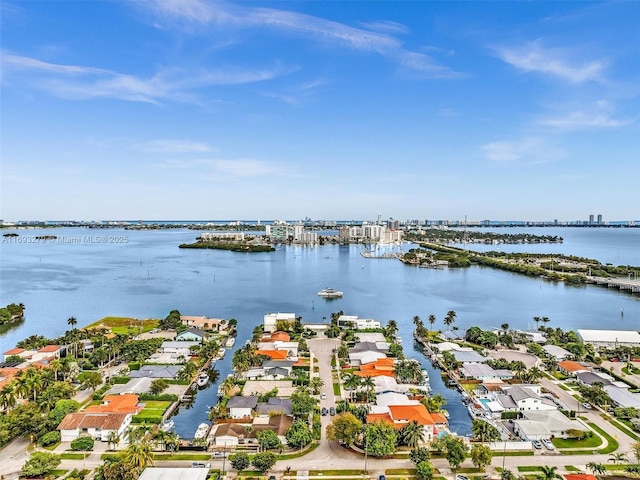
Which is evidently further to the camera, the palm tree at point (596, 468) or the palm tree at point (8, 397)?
the palm tree at point (8, 397)

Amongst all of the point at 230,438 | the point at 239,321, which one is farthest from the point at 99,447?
the point at 239,321

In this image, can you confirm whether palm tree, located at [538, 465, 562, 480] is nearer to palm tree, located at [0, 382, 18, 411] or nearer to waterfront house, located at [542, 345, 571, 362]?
waterfront house, located at [542, 345, 571, 362]

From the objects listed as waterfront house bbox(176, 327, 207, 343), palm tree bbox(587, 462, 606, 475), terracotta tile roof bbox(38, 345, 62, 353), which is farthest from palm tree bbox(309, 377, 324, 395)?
terracotta tile roof bbox(38, 345, 62, 353)

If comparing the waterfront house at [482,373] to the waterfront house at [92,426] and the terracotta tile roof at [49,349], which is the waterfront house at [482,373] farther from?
the terracotta tile roof at [49,349]

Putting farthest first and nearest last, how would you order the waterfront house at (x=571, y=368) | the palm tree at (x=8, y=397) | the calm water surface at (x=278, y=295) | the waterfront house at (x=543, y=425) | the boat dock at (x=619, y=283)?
the boat dock at (x=619, y=283), the calm water surface at (x=278, y=295), the waterfront house at (x=571, y=368), the palm tree at (x=8, y=397), the waterfront house at (x=543, y=425)

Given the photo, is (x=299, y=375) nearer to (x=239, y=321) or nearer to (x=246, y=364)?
(x=246, y=364)

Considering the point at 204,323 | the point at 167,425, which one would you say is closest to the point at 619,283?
the point at 204,323

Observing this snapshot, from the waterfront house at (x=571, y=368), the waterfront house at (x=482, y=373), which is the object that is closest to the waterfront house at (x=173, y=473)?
the waterfront house at (x=482, y=373)
